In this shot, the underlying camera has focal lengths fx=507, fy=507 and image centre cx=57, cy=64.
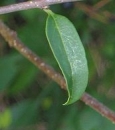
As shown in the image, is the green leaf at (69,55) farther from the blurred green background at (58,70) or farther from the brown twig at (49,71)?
the blurred green background at (58,70)

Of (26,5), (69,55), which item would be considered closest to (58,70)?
(69,55)

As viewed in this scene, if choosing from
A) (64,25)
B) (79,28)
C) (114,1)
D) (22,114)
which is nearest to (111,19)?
(114,1)

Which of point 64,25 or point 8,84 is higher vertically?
point 64,25

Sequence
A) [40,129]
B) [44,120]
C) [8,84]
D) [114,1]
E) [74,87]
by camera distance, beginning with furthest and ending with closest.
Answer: [40,129] → [44,120] → [8,84] → [114,1] → [74,87]

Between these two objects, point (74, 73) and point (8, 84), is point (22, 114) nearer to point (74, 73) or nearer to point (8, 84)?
point (8, 84)

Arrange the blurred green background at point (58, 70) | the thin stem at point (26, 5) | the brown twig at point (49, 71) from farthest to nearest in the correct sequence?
the blurred green background at point (58, 70) < the brown twig at point (49, 71) < the thin stem at point (26, 5)

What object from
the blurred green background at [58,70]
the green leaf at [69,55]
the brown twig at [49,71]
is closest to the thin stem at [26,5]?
the green leaf at [69,55]

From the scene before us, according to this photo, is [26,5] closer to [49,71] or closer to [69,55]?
[69,55]
